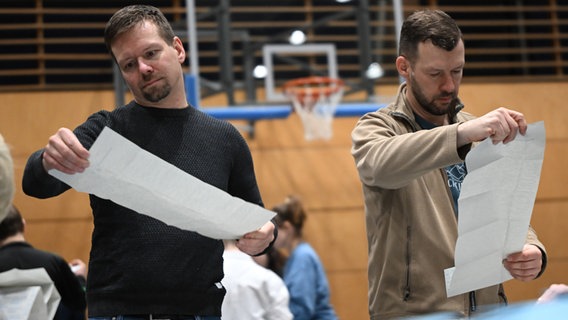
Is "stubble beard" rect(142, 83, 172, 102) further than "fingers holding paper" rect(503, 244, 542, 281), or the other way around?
"stubble beard" rect(142, 83, 172, 102)

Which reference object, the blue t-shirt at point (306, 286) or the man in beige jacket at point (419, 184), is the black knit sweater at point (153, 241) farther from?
the blue t-shirt at point (306, 286)

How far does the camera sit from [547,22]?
843cm

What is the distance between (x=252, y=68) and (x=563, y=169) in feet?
11.3

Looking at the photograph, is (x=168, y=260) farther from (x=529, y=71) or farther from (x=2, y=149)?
(x=529, y=71)

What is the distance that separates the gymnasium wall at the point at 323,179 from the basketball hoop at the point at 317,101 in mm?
814

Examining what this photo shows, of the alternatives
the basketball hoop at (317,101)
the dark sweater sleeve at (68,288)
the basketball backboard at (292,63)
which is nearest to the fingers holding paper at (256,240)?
the dark sweater sleeve at (68,288)

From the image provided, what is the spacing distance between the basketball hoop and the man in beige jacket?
167 inches

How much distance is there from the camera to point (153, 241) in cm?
198

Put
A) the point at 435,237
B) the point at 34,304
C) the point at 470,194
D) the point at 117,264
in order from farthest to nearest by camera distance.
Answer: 1. the point at 34,304
2. the point at 435,237
3. the point at 117,264
4. the point at 470,194

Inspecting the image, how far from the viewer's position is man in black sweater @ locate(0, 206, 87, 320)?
355 cm

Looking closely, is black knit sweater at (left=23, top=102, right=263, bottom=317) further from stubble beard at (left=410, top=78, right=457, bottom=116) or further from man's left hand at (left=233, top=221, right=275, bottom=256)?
stubble beard at (left=410, top=78, right=457, bottom=116)

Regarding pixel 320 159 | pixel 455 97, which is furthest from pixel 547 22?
pixel 455 97

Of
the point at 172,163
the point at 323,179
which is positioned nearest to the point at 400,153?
the point at 172,163

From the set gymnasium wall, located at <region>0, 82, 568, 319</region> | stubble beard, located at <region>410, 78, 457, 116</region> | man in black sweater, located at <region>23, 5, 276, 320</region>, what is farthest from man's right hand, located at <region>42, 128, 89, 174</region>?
gymnasium wall, located at <region>0, 82, 568, 319</region>
